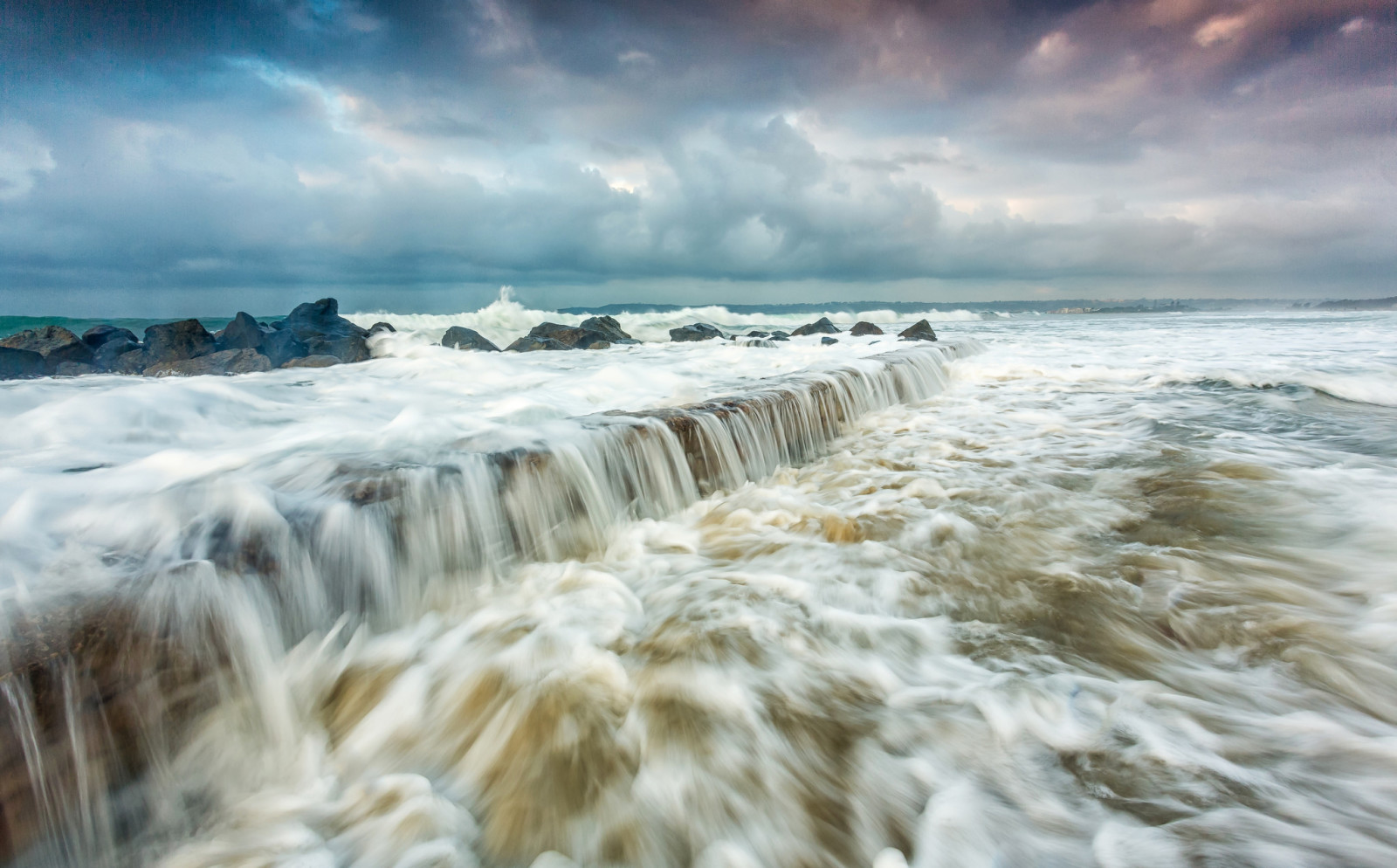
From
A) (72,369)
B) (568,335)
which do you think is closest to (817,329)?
(568,335)

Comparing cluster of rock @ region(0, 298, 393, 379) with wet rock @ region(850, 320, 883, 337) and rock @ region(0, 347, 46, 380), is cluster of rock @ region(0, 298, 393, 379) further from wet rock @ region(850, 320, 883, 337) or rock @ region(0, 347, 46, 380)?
wet rock @ region(850, 320, 883, 337)

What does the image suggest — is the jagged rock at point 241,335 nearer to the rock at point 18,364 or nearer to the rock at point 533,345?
the rock at point 18,364

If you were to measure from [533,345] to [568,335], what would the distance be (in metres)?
1.41

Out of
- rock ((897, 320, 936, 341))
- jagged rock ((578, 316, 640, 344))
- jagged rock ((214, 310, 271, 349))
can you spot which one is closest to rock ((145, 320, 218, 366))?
jagged rock ((214, 310, 271, 349))

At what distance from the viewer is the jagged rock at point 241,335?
39.4 feet

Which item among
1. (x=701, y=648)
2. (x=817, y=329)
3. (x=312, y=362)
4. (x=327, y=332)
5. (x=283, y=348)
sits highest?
(x=327, y=332)

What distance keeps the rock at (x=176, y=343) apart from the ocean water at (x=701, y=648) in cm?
879

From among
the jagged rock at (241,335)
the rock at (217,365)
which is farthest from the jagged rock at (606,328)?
the rock at (217,365)

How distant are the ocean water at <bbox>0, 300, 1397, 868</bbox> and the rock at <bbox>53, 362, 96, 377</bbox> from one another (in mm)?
9136

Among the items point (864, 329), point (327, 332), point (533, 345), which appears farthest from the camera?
point (864, 329)

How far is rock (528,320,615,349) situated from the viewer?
17.5 meters

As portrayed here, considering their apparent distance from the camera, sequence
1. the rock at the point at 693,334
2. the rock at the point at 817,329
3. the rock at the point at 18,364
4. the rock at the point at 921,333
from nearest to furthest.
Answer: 1. the rock at the point at 18,364
2. the rock at the point at 921,333
3. the rock at the point at 693,334
4. the rock at the point at 817,329

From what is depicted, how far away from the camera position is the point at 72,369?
10.5m

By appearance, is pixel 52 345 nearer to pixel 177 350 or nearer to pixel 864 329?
pixel 177 350
